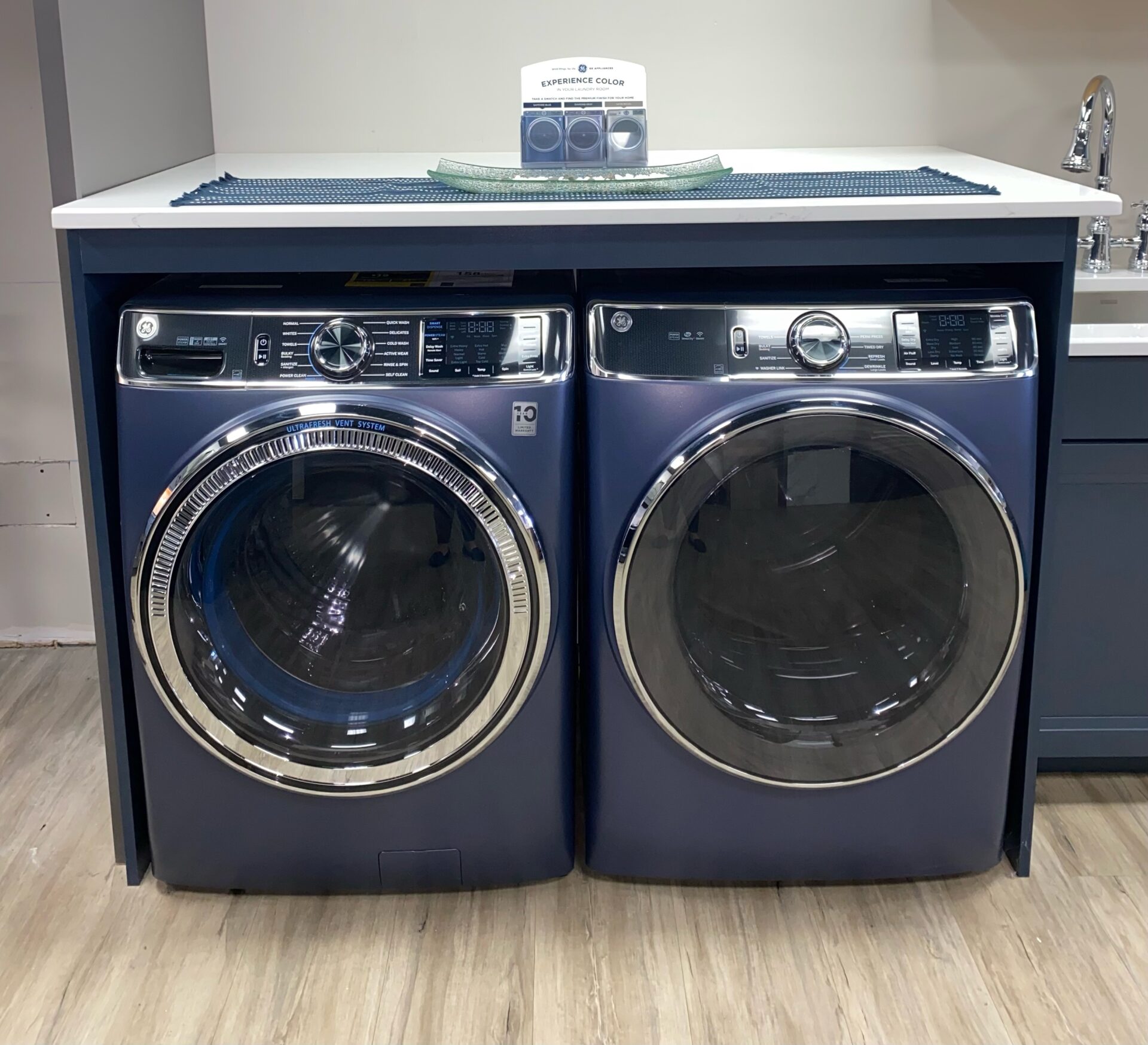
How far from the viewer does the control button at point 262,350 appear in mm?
1534

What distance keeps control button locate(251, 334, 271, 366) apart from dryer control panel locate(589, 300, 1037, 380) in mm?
436

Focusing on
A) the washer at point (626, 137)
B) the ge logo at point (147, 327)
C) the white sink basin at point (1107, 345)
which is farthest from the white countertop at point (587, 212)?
the washer at point (626, 137)

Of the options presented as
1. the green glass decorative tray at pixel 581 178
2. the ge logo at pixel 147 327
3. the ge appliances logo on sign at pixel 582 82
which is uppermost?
the ge appliances logo on sign at pixel 582 82

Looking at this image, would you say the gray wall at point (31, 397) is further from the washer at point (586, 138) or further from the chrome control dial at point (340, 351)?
the washer at point (586, 138)

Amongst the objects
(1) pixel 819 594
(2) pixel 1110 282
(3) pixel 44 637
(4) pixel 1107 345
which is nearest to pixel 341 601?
(1) pixel 819 594

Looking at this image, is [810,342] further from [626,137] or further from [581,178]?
[626,137]

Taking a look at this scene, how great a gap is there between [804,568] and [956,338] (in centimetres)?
38

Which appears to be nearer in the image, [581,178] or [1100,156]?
→ [581,178]

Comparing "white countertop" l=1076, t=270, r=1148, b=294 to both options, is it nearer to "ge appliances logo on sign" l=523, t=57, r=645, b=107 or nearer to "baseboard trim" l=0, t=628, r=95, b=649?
"ge appliances logo on sign" l=523, t=57, r=645, b=107

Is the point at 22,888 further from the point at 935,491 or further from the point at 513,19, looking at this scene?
the point at 513,19

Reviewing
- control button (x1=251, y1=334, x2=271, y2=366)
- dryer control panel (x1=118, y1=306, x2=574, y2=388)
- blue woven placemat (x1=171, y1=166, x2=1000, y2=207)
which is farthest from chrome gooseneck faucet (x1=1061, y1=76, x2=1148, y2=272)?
control button (x1=251, y1=334, x2=271, y2=366)

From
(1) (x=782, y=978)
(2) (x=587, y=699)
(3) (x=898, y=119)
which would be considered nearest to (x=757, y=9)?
(3) (x=898, y=119)

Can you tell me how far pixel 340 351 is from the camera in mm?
1529

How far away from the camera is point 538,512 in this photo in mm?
1559
